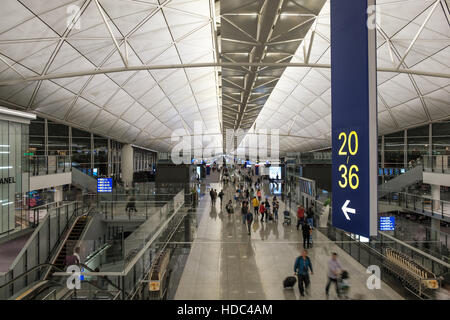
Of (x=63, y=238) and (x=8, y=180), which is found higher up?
(x=8, y=180)

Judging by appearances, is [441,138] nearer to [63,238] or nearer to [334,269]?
[334,269]

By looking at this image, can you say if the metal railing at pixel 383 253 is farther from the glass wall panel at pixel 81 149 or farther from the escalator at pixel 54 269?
the glass wall panel at pixel 81 149

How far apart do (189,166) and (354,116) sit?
2882 cm

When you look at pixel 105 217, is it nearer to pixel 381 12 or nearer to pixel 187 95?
pixel 187 95

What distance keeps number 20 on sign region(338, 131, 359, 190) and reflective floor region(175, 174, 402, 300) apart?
5.60 metres

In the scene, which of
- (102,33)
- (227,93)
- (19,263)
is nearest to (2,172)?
(19,263)

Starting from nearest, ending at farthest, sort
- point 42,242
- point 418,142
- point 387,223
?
point 387,223, point 42,242, point 418,142

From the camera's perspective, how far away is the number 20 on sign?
11.3ft

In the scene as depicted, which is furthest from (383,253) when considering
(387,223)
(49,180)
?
(49,180)

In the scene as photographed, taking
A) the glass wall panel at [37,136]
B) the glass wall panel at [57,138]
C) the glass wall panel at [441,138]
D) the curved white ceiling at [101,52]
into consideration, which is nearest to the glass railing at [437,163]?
the glass wall panel at [441,138]

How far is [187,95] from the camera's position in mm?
32969

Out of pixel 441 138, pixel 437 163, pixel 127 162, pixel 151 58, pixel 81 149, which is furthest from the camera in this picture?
pixel 127 162

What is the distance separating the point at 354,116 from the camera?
3.45 meters
